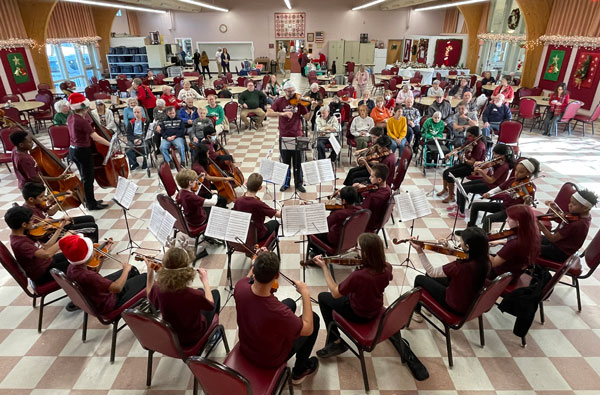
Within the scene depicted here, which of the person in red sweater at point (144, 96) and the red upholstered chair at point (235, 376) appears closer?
the red upholstered chair at point (235, 376)

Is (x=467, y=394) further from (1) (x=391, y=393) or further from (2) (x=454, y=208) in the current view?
(2) (x=454, y=208)

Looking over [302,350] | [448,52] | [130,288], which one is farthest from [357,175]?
[448,52]

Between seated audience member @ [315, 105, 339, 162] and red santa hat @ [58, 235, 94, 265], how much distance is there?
5122 millimetres

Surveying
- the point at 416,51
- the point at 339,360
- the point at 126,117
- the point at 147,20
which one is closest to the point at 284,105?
the point at 126,117

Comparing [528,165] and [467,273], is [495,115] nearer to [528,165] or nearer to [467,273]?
[528,165]

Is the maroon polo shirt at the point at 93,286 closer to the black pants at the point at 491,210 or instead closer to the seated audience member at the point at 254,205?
the seated audience member at the point at 254,205

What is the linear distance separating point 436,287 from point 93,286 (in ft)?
9.85

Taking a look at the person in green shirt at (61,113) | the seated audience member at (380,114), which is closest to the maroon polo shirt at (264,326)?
the seated audience member at (380,114)

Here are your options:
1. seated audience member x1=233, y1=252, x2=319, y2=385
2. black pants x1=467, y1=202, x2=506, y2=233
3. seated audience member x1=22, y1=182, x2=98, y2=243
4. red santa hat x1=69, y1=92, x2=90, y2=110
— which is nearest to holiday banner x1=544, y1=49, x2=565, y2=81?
black pants x1=467, y1=202, x2=506, y2=233

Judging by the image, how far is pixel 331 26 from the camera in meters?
22.7

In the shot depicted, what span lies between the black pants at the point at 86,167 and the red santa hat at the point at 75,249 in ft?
11.2

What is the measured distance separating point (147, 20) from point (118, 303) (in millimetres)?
24406

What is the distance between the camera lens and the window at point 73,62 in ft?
48.4

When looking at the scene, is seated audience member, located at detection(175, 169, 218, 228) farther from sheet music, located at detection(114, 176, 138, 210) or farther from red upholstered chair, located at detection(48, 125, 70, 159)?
red upholstered chair, located at detection(48, 125, 70, 159)
